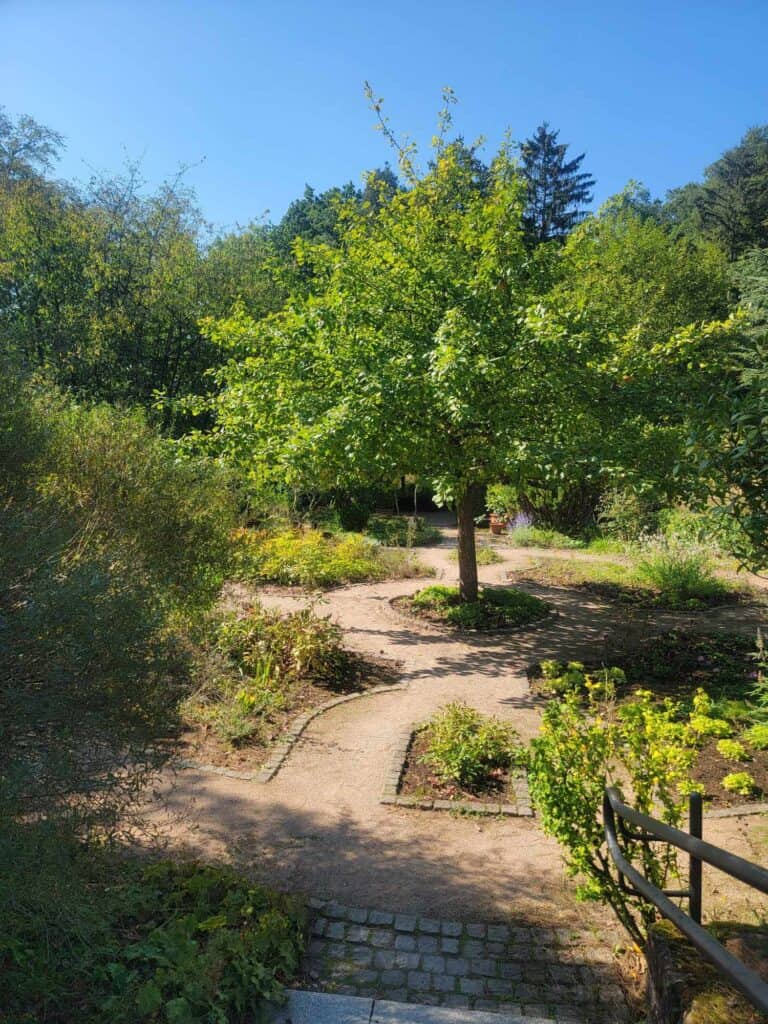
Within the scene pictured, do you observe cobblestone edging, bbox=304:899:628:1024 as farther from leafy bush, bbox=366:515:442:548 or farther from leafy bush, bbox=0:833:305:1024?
leafy bush, bbox=366:515:442:548

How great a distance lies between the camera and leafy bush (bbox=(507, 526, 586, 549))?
17.1 meters

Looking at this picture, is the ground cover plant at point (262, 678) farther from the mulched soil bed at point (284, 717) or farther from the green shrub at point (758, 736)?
the green shrub at point (758, 736)

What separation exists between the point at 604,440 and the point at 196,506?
15.2ft

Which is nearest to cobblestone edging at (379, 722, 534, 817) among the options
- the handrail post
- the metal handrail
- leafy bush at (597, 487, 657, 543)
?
the metal handrail

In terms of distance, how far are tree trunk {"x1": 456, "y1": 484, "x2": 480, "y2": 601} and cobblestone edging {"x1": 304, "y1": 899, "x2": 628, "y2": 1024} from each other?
6.89 metres

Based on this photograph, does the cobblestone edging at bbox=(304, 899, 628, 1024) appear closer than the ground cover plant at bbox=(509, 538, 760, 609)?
Yes

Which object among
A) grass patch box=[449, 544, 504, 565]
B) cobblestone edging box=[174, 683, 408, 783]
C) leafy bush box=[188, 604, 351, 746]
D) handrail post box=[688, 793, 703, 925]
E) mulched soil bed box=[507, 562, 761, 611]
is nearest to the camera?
handrail post box=[688, 793, 703, 925]

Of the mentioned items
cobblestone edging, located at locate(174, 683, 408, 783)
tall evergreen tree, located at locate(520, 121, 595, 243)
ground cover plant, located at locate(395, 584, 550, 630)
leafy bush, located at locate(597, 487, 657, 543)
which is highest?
tall evergreen tree, located at locate(520, 121, 595, 243)

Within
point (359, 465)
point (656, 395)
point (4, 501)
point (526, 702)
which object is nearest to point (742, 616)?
point (656, 395)

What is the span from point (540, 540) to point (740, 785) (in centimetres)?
1235

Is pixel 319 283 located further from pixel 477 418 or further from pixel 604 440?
pixel 604 440

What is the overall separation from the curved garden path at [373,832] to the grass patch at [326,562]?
4.66 meters

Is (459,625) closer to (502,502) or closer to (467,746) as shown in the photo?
(467,746)

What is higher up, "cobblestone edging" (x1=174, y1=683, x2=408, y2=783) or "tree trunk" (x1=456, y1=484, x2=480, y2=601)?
"tree trunk" (x1=456, y1=484, x2=480, y2=601)
